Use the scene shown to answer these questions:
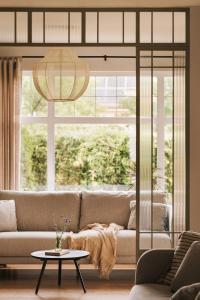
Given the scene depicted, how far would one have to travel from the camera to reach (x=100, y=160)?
9578 millimetres

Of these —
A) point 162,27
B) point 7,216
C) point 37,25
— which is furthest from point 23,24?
point 7,216

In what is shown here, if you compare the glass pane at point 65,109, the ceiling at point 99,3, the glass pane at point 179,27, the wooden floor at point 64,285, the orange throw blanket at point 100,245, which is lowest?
the wooden floor at point 64,285

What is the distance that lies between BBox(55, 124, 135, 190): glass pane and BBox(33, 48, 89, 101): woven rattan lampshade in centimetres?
267

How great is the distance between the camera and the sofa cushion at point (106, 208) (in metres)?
8.02

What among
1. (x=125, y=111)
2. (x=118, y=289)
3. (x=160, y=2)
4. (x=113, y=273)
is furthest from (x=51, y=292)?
(x=125, y=111)

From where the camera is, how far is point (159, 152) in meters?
6.59

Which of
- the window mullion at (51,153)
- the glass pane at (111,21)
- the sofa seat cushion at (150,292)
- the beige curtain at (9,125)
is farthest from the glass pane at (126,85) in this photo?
the sofa seat cushion at (150,292)

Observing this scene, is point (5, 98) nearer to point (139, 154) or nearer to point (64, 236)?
point (64, 236)

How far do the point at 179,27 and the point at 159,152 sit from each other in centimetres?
126

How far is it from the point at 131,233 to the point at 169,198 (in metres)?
1.13

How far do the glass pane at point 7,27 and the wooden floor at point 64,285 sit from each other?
2496 mm

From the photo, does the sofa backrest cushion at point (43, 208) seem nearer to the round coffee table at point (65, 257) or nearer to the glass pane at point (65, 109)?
the round coffee table at point (65, 257)

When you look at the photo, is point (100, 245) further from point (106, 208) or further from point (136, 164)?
point (136, 164)

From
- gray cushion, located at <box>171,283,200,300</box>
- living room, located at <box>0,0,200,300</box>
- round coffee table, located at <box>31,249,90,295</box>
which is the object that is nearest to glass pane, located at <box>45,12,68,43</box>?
living room, located at <box>0,0,200,300</box>
